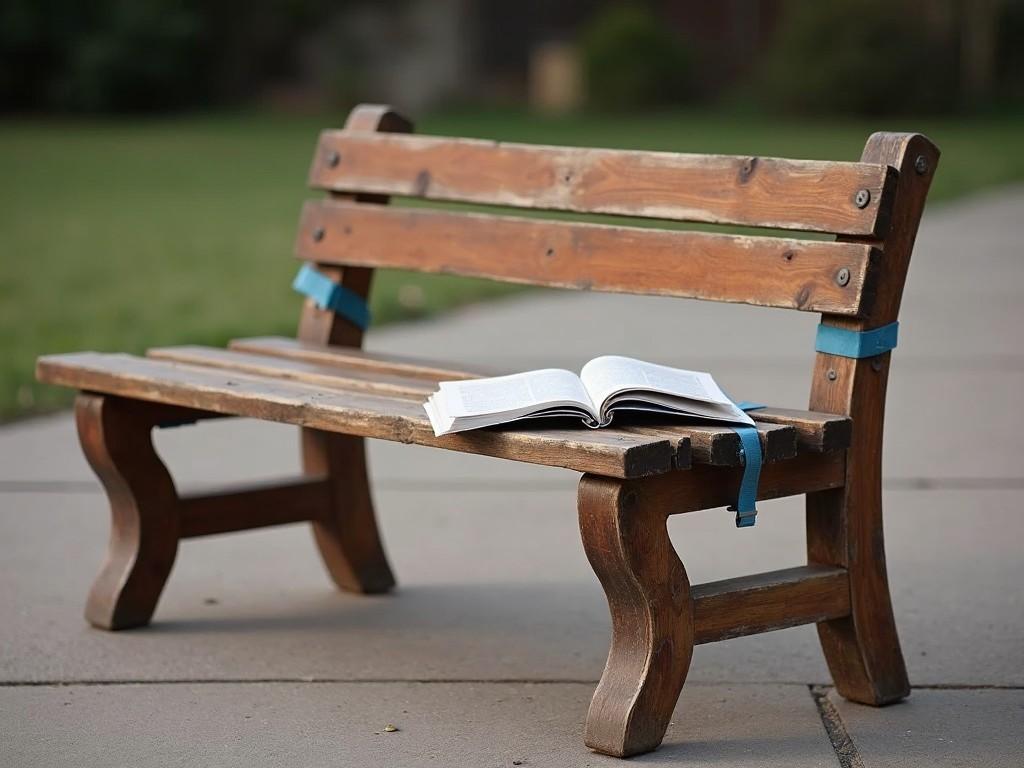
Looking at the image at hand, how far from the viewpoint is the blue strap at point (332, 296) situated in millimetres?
3988

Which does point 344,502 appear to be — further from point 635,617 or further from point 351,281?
point 635,617

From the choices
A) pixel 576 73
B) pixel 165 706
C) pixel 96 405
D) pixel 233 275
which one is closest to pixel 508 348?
pixel 233 275

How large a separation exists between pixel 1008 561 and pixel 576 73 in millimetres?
23156

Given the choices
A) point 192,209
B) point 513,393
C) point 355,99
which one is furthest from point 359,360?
point 355,99

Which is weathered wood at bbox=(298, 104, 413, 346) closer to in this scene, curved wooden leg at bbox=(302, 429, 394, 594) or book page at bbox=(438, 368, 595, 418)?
curved wooden leg at bbox=(302, 429, 394, 594)

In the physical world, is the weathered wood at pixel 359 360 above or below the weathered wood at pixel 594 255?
below

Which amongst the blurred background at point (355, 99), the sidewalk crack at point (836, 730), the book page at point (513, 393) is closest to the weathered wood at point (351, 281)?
the book page at point (513, 393)

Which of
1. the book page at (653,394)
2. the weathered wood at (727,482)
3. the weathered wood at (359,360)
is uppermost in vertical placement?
the book page at (653,394)

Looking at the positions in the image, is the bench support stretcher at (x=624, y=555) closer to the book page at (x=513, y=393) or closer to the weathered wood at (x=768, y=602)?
the weathered wood at (x=768, y=602)

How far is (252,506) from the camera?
3.84 meters

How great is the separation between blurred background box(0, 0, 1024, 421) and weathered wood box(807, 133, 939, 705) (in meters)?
5.28

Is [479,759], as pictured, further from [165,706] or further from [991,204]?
[991,204]

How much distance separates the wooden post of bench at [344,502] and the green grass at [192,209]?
2.40 metres

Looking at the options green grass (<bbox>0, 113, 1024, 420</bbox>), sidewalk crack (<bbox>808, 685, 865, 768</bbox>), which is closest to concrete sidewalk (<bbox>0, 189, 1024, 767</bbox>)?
sidewalk crack (<bbox>808, 685, 865, 768</bbox>)
